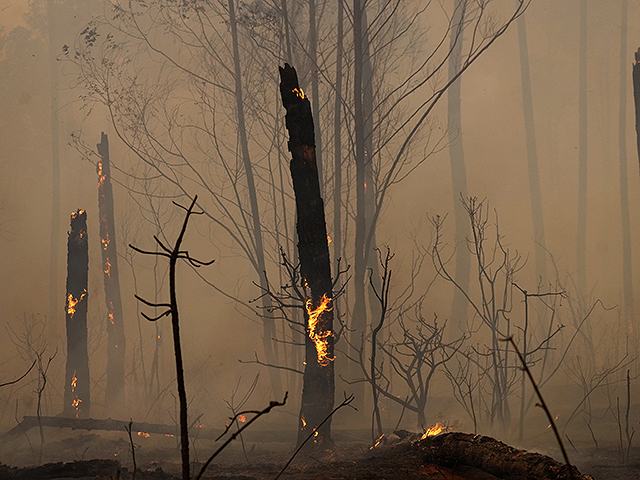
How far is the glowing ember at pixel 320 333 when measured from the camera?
5.04 metres

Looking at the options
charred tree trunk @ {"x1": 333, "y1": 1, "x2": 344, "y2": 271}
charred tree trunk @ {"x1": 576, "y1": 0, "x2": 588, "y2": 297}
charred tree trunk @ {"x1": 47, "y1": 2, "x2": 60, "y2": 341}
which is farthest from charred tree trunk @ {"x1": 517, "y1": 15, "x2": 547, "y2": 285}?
charred tree trunk @ {"x1": 47, "y1": 2, "x2": 60, "y2": 341}

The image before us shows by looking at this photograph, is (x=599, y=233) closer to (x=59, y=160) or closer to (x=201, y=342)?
(x=201, y=342)

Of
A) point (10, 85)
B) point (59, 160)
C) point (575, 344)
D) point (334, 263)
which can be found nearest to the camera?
point (334, 263)

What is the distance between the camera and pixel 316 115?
9.39m

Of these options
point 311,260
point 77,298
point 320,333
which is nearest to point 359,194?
point 311,260

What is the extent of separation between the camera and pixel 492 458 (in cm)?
278

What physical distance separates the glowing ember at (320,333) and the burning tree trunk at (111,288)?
22.7 feet

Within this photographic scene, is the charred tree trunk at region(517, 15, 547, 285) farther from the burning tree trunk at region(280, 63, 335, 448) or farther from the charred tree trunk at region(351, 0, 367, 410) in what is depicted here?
the burning tree trunk at region(280, 63, 335, 448)

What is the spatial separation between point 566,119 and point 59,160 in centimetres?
1488

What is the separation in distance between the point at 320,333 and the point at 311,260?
0.72m

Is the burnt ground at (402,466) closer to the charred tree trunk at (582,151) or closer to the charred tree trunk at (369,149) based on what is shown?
the charred tree trunk at (369,149)

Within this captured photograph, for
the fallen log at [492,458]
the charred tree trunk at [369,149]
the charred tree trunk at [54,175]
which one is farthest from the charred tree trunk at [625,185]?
the charred tree trunk at [54,175]

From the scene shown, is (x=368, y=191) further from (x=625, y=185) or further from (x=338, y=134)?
(x=625, y=185)

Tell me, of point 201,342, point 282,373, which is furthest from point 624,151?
point 201,342
